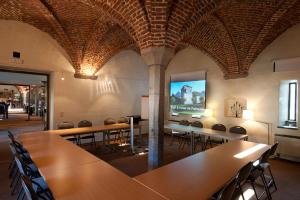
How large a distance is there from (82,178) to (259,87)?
6.23 m

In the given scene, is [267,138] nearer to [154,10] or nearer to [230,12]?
[230,12]

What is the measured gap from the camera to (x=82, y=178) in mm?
2094

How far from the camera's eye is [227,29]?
5328 millimetres

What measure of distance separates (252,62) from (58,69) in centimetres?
698

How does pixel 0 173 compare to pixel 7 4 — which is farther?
pixel 7 4

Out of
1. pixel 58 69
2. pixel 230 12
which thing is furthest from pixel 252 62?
pixel 58 69

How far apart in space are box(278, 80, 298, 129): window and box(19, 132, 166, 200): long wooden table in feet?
18.8

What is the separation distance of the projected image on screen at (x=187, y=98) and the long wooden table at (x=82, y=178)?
5701mm

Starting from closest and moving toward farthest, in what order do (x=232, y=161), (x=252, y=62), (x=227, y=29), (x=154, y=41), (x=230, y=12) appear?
1. (x=232, y=161)
2. (x=154, y=41)
3. (x=230, y=12)
4. (x=227, y=29)
5. (x=252, y=62)

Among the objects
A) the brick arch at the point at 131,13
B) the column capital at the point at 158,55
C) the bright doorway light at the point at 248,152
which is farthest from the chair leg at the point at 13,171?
the bright doorway light at the point at 248,152

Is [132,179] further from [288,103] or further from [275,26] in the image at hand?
[288,103]

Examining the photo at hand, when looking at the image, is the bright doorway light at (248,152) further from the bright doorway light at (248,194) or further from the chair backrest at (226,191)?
the chair backrest at (226,191)

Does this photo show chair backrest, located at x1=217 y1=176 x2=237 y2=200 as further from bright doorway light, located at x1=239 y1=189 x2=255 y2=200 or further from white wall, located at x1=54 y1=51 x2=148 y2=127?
white wall, located at x1=54 y1=51 x2=148 y2=127

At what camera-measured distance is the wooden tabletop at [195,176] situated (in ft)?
6.05
